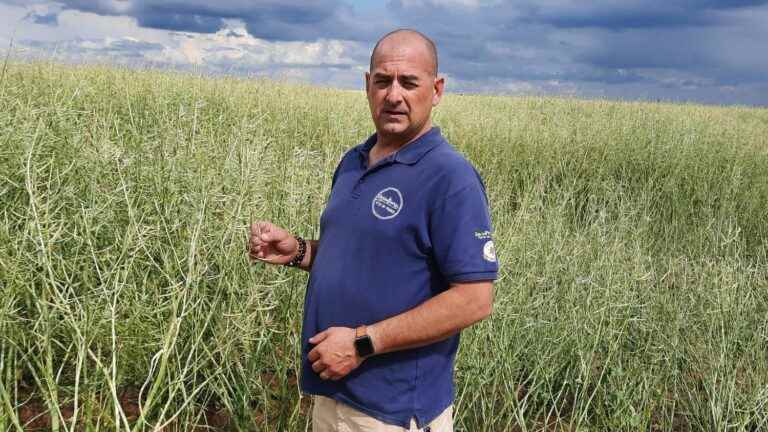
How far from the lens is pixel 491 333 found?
2426 mm

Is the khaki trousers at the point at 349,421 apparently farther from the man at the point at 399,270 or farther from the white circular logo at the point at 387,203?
the white circular logo at the point at 387,203

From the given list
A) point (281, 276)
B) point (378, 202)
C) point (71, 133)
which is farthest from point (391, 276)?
point (71, 133)

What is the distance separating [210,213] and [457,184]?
4.98 feet

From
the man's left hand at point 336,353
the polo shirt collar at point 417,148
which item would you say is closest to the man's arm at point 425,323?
the man's left hand at point 336,353

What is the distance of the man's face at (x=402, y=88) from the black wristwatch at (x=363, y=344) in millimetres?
459

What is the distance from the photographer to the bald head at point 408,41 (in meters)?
1.48

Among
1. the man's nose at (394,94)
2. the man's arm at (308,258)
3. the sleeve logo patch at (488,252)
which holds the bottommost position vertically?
the man's arm at (308,258)

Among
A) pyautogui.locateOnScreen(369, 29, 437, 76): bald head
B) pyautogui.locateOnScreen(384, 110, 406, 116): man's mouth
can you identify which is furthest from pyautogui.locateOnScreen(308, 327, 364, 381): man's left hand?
pyautogui.locateOnScreen(369, 29, 437, 76): bald head

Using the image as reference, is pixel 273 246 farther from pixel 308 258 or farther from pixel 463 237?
pixel 463 237

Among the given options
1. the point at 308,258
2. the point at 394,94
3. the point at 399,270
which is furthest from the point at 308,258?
the point at 394,94

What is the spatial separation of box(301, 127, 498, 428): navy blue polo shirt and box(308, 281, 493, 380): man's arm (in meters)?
0.04

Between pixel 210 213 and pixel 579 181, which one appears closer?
pixel 210 213

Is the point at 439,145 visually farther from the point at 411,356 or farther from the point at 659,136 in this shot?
the point at 659,136

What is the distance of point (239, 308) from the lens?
7.66 ft
